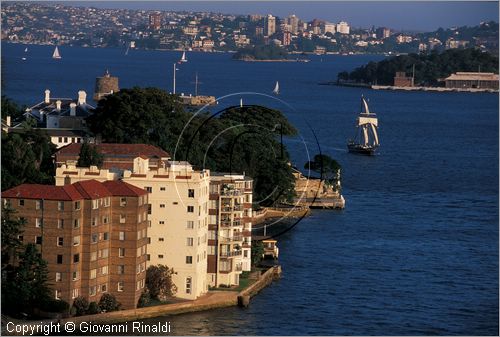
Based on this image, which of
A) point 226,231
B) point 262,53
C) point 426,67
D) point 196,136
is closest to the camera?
point 226,231

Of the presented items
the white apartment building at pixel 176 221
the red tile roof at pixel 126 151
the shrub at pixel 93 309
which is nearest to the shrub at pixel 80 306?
the shrub at pixel 93 309

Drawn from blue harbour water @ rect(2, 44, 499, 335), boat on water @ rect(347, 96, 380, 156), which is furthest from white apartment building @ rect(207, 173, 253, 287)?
boat on water @ rect(347, 96, 380, 156)

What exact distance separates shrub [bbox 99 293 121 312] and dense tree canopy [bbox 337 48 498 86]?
103100 mm

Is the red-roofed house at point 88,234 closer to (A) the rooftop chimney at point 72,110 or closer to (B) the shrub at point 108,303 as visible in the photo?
(B) the shrub at point 108,303

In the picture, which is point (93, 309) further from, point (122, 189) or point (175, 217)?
point (175, 217)

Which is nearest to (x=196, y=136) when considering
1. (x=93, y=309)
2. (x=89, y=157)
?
(x=89, y=157)

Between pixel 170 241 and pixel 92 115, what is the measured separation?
693 inches

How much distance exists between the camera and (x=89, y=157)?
35375 millimetres

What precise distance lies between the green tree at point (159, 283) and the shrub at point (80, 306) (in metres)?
1.50

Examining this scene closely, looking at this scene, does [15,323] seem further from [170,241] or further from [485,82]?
[485,82]

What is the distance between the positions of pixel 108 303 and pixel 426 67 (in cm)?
11092

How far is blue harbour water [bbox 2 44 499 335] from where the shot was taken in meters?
27.9

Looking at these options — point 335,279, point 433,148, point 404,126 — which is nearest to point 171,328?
point 335,279

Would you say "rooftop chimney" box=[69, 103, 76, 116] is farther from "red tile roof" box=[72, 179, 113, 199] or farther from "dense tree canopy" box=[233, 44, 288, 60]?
"dense tree canopy" box=[233, 44, 288, 60]
